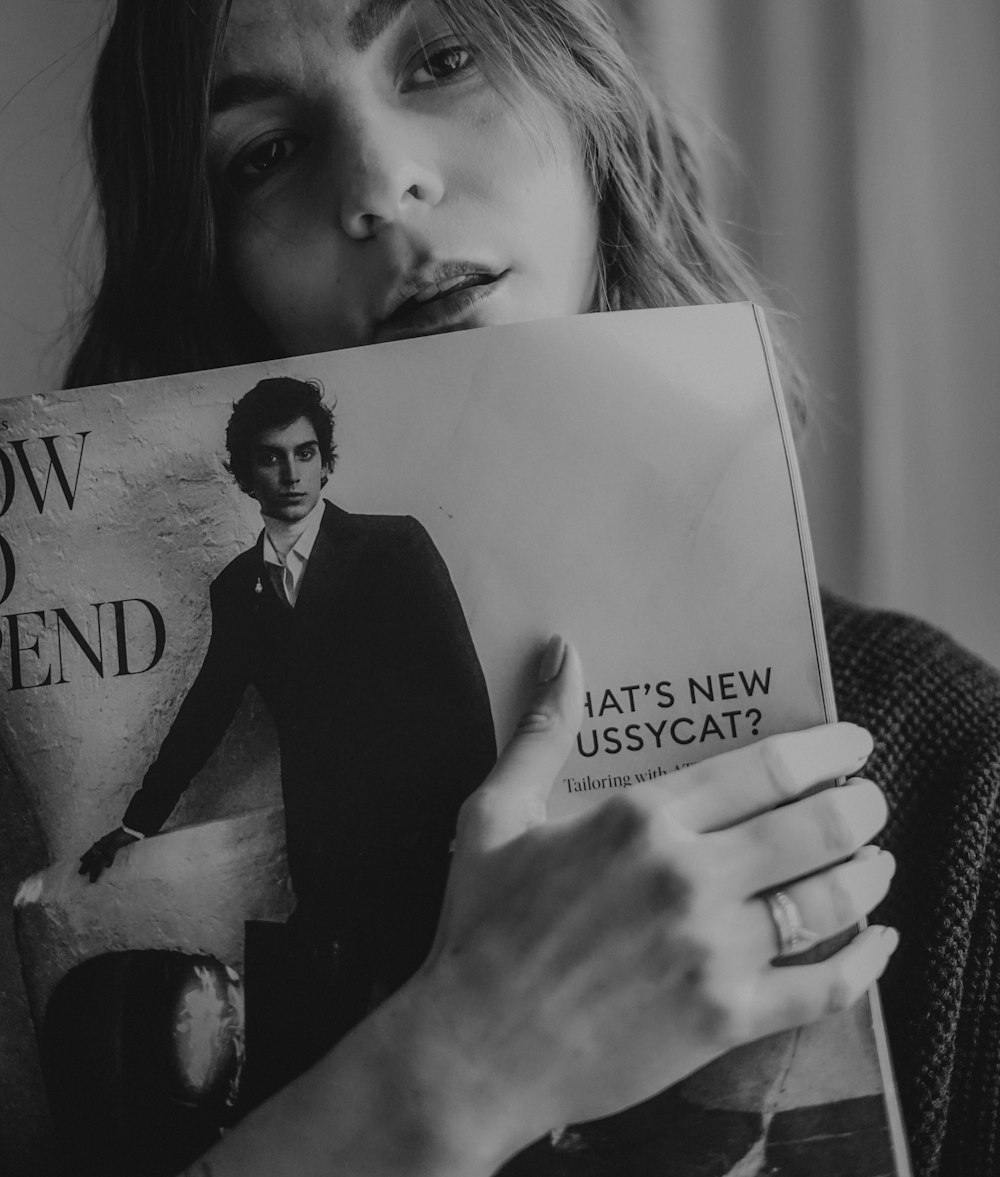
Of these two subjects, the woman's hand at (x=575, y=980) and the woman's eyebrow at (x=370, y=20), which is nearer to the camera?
the woman's hand at (x=575, y=980)

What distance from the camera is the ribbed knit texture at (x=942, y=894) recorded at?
0.51 metres

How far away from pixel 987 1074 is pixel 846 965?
177mm

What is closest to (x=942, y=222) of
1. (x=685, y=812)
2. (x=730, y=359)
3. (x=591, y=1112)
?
(x=730, y=359)

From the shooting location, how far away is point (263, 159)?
2.04ft

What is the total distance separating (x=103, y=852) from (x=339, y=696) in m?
0.13

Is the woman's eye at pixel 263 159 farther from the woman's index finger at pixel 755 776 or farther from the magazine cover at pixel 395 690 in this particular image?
the woman's index finger at pixel 755 776

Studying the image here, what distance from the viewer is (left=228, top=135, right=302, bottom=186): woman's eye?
23.9 inches

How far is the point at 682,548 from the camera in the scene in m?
0.44

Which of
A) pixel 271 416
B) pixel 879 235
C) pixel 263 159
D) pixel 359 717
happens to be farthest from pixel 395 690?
pixel 879 235

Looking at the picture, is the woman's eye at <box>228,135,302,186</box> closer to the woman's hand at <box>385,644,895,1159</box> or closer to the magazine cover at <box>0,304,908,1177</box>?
the magazine cover at <box>0,304,908,1177</box>

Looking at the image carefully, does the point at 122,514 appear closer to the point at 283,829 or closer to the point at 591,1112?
the point at 283,829

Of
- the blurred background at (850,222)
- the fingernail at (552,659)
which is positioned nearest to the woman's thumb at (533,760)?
the fingernail at (552,659)

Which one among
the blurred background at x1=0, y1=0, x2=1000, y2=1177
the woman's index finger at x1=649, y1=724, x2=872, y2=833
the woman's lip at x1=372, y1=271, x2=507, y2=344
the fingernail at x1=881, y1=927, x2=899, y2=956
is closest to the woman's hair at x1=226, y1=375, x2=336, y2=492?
the woman's lip at x1=372, y1=271, x2=507, y2=344

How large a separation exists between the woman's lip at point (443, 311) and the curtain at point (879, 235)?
0.38m
